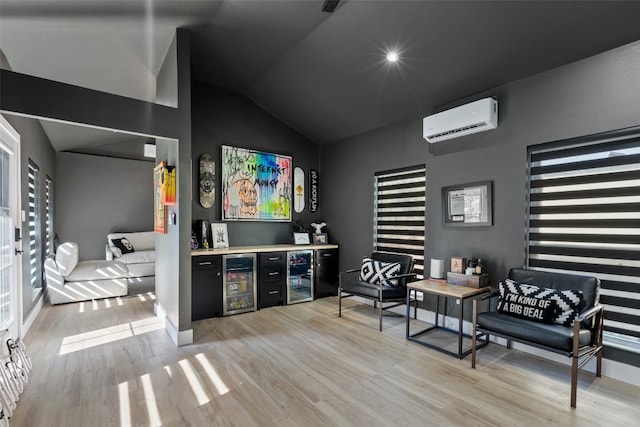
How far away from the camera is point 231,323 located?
153 inches

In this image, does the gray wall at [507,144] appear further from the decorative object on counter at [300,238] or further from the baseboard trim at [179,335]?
the baseboard trim at [179,335]

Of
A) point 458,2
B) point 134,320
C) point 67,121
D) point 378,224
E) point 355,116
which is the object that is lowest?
point 134,320

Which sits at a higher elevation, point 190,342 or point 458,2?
point 458,2

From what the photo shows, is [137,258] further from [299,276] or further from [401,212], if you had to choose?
[401,212]

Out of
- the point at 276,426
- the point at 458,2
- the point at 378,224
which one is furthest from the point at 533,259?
the point at 276,426

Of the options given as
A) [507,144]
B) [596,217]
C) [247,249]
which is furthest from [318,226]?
[596,217]

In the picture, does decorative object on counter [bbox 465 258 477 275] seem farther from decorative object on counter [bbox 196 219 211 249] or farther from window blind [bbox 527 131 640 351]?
decorative object on counter [bbox 196 219 211 249]

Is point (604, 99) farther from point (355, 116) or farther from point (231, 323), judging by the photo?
point (231, 323)

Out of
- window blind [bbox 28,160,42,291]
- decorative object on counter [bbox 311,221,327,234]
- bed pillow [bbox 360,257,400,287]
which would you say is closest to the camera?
bed pillow [bbox 360,257,400,287]

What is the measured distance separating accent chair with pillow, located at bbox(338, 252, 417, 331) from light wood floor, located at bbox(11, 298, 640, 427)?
1.35ft

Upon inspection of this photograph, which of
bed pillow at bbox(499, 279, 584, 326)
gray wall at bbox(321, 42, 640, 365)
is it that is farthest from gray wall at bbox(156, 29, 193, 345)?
bed pillow at bbox(499, 279, 584, 326)

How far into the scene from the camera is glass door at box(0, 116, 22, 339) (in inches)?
111

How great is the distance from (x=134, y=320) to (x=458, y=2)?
4.84 m

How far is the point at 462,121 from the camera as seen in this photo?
3457mm
